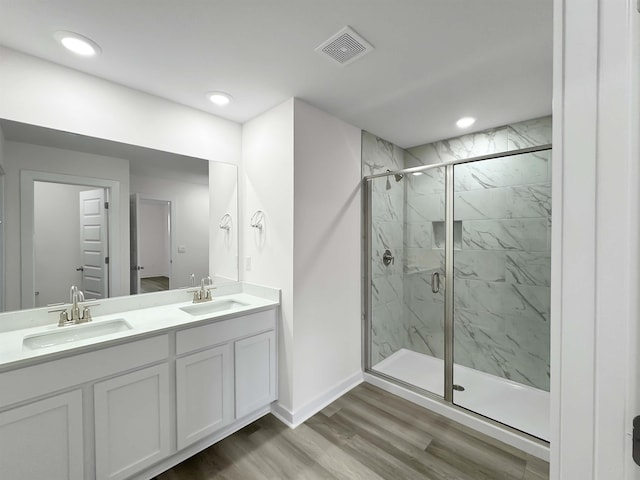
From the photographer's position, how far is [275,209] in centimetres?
232

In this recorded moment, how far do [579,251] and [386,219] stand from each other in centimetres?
257

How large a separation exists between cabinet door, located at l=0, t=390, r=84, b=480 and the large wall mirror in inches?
27.6

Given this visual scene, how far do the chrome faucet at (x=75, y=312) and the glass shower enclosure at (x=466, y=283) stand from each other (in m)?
2.27

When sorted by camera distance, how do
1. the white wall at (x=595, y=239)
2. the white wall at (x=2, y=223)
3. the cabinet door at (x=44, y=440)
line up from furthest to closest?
1. the white wall at (x=2, y=223)
2. the cabinet door at (x=44, y=440)
3. the white wall at (x=595, y=239)

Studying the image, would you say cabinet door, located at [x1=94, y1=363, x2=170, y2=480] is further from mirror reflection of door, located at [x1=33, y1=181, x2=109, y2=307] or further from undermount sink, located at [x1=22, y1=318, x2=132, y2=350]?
mirror reflection of door, located at [x1=33, y1=181, x2=109, y2=307]

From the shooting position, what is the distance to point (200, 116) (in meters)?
2.41

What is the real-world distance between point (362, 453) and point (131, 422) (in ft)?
4.69

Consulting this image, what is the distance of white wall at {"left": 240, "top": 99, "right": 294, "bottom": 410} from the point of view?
2.22 meters

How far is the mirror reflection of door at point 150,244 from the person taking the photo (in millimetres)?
2156

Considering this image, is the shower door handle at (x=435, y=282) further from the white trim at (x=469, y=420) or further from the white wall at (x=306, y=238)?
the white trim at (x=469, y=420)

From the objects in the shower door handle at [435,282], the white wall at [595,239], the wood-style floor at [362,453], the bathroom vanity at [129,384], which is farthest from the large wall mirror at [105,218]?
the white wall at [595,239]

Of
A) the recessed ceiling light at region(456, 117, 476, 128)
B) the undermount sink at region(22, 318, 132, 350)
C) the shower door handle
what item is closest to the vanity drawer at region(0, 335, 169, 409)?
the undermount sink at region(22, 318, 132, 350)

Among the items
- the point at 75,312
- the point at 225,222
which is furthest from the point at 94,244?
the point at 225,222

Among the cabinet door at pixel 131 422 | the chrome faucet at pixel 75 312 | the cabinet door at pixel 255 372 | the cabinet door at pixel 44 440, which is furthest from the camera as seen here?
the cabinet door at pixel 255 372
